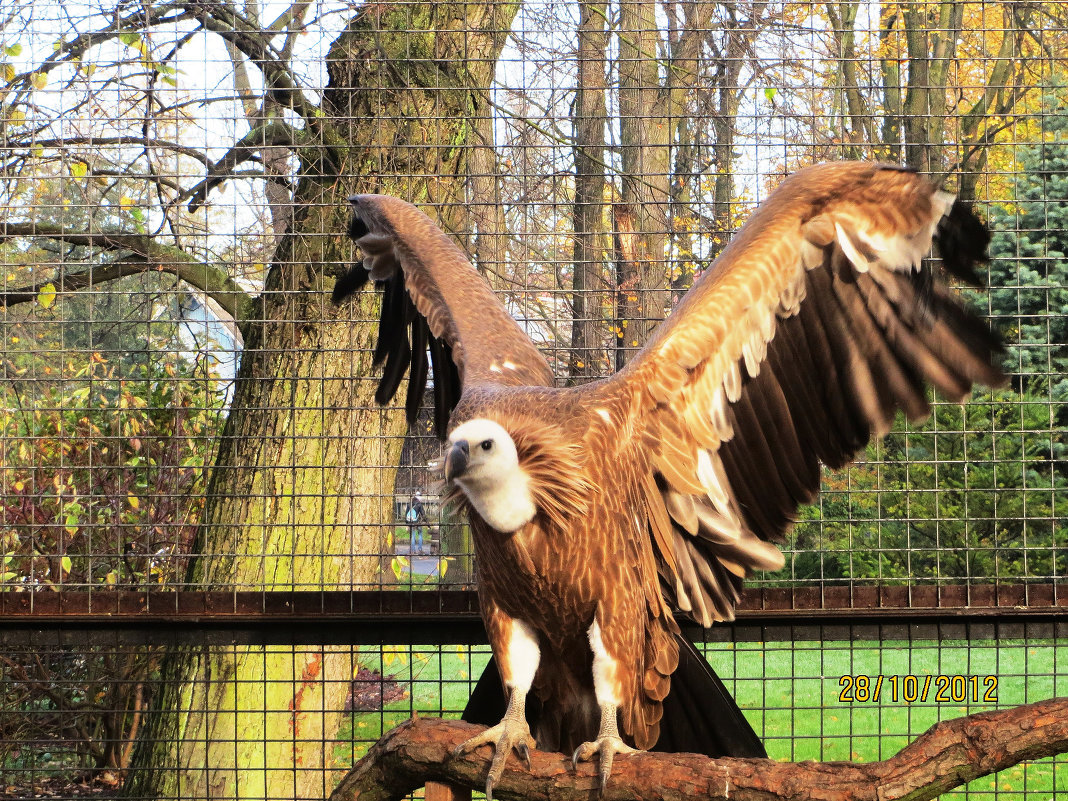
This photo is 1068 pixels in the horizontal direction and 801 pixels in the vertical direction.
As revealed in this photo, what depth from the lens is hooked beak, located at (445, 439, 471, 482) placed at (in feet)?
7.52

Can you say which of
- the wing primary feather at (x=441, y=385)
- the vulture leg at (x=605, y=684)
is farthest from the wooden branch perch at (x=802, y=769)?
the wing primary feather at (x=441, y=385)

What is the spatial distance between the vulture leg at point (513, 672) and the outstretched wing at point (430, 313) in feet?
2.58

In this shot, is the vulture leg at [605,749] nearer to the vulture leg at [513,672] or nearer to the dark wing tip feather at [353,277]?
the vulture leg at [513,672]

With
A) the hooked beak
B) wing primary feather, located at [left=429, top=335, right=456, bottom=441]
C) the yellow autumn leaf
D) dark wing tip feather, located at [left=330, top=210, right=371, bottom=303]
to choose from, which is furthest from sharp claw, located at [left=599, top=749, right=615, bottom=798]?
the yellow autumn leaf

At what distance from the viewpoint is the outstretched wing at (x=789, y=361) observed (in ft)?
8.48

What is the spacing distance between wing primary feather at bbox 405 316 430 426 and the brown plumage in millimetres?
738

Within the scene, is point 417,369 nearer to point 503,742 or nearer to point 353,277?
point 353,277

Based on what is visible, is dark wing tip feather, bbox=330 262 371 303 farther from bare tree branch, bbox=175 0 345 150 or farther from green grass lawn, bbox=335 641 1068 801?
green grass lawn, bbox=335 641 1068 801

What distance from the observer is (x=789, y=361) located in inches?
110

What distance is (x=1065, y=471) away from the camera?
6.02 m

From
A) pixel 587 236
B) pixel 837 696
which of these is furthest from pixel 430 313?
pixel 837 696

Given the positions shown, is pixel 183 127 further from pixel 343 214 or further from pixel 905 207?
pixel 905 207

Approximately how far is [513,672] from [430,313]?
52.7 inches

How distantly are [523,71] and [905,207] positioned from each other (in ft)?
6.13
